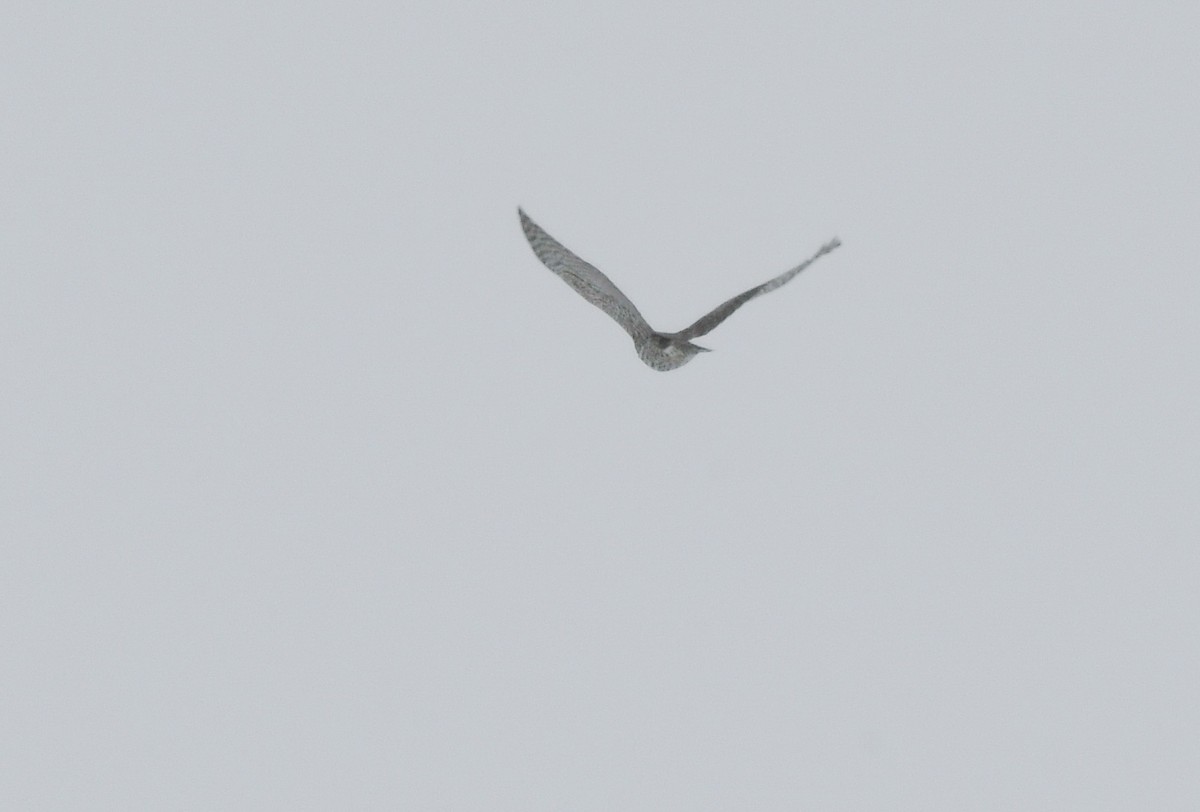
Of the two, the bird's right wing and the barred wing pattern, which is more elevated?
the bird's right wing

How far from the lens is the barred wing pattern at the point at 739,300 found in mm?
13605

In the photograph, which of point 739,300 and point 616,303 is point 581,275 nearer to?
point 616,303

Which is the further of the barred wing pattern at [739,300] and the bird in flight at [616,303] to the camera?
the bird in flight at [616,303]

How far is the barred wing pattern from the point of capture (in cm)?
1360

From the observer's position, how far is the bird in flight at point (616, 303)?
15.1 metres

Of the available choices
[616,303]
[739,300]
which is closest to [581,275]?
[616,303]

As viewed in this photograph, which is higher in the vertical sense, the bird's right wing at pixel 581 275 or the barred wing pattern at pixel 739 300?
the bird's right wing at pixel 581 275

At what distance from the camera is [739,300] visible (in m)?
14.6

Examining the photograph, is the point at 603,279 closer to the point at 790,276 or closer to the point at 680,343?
the point at 680,343

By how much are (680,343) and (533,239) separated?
1.99 meters

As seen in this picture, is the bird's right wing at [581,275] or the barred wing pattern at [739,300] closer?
the barred wing pattern at [739,300]

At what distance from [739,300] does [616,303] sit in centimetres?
155

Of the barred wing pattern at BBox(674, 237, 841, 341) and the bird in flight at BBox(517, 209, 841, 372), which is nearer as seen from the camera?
the barred wing pattern at BBox(674, 237, 841, 341)

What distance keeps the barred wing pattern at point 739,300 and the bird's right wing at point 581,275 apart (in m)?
0.56
